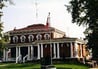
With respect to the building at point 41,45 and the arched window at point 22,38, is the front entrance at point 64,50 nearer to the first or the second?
the building at point 41,45

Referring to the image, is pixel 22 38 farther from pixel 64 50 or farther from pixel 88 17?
pixel 88 17

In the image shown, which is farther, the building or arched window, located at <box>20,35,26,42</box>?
arched window, located at <box>20,35,26,42</box>

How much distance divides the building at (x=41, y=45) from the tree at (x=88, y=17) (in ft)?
56.6

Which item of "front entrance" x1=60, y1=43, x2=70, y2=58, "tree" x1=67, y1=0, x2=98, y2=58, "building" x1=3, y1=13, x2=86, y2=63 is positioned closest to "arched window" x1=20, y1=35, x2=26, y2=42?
"building" x1=3, y1=13, x2=86, y2=63

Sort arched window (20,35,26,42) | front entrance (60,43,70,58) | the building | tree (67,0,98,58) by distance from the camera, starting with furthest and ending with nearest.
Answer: arched window (20,35,26,42) → front entrance (60,43,70,58) → the building → tree (67,0,98,58)

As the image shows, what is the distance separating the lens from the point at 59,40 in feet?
247

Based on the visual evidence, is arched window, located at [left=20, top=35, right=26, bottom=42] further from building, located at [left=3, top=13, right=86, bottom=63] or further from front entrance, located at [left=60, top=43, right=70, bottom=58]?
front entrance, located at [left=60, top=43, right=70, bottom=58]

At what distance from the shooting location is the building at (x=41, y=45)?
75312 millimetres

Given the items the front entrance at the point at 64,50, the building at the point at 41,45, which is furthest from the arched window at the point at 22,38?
the front entrance at the point at 64,50

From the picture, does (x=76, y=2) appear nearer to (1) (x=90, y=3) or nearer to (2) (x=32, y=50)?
(1) (x=90, y=3)

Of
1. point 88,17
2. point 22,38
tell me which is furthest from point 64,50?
point 88,17

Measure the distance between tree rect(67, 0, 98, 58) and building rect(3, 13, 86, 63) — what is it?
17.2 meters

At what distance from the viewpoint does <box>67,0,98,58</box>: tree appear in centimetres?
5394

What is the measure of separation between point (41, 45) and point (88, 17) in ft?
77.1
